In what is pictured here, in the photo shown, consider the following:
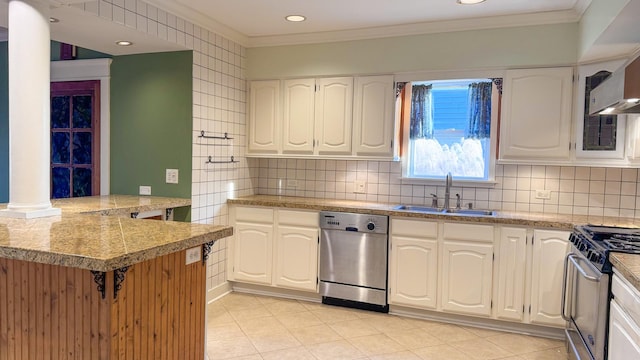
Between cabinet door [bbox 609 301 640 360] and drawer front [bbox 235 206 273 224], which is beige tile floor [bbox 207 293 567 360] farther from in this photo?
cabinet door [bbox 609 301 640 360]

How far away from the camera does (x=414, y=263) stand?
357cm

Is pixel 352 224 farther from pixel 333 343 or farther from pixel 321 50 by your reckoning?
pixel 321 50

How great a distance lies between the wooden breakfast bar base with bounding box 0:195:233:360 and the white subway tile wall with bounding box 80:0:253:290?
1.58 metres

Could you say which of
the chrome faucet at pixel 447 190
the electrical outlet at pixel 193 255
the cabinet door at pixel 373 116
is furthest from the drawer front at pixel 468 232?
the electrical outlet at pixel 193 255

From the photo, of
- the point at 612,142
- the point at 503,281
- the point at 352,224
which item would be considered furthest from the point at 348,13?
the point at 503,281

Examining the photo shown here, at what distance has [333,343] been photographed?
3150 millimetres

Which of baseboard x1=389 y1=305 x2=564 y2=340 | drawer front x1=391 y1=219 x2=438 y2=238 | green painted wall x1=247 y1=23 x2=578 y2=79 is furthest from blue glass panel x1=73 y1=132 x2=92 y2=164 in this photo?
baseboard x1=389 y1=305 x2=564 y2=340

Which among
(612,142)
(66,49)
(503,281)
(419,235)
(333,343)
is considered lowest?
(333,343)

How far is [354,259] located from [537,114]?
72.8 inches

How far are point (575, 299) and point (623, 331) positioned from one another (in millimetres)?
806

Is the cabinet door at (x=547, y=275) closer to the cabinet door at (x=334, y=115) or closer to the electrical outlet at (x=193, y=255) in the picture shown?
the cabinet door at (x=334, y=115)

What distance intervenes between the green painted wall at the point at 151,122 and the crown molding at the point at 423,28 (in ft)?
3.11

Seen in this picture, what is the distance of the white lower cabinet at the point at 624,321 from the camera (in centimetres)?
176

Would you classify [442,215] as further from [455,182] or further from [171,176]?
[171,176]
